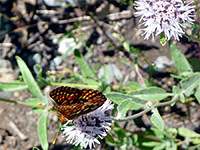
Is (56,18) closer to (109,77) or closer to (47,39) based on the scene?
(47,39)

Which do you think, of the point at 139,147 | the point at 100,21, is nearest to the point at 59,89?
the point at 139,147

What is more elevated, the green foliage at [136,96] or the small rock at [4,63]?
the small rock at [4,63]

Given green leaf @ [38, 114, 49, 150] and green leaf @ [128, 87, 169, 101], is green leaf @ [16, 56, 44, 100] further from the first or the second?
green leaf @ [128, 87, 169, 101]

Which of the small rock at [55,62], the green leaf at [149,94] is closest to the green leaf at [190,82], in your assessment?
the green leaf at [149,94]

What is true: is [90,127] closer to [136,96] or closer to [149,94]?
[136,96]

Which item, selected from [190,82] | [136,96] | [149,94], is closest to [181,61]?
[190,82]

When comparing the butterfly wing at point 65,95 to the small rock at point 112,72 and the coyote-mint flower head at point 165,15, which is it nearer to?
the coyote-mint flower head at point 165,15

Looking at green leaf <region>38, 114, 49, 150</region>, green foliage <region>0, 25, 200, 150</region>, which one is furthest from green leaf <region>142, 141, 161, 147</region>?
green leaf <region>38, 114, 49, 150</region>
